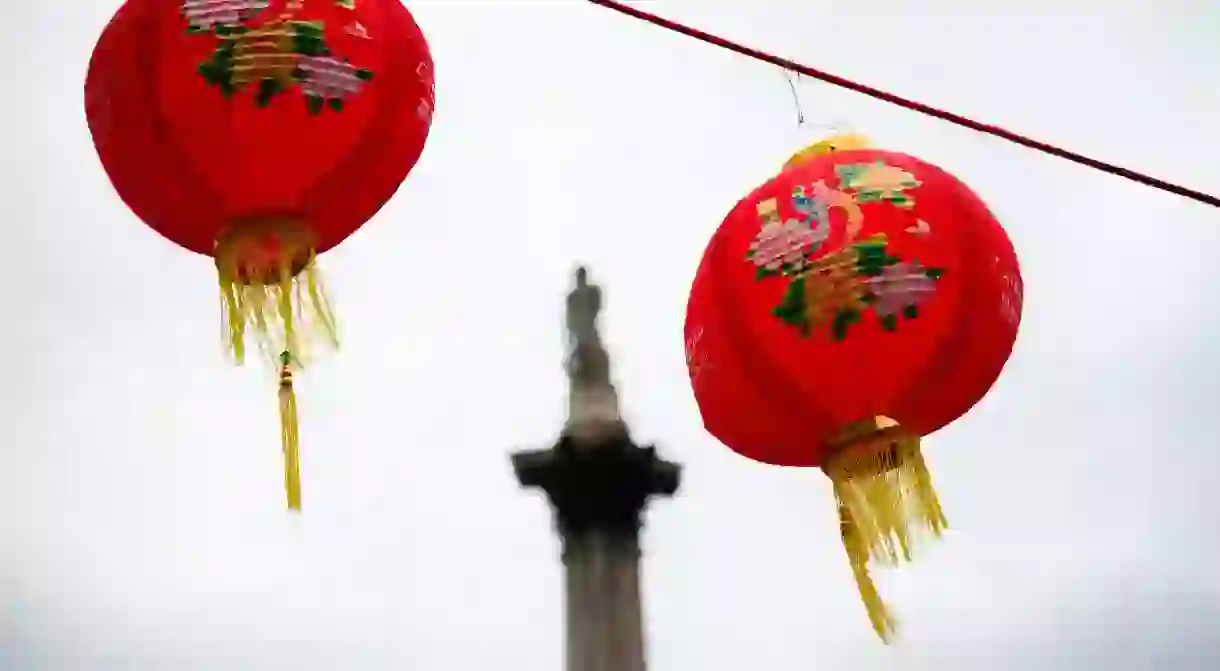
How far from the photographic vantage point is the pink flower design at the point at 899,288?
315 centimetres

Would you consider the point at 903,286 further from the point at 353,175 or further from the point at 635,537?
the point at 635,537

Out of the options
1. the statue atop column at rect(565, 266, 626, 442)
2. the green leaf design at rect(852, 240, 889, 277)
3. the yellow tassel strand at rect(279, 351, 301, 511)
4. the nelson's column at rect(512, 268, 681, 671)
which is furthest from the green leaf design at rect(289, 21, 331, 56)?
the statue atop column at rect(565, 266, 626, 442)

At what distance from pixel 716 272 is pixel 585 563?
24.4 ft

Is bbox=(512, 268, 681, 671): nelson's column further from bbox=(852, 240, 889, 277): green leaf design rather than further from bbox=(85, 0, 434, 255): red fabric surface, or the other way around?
bbox=(85, 0, 434, 255): red fabric surface

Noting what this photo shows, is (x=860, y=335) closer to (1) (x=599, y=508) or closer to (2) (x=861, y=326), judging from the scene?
(2) (x=861, y=326)

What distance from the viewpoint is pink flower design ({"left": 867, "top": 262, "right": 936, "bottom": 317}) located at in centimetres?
315

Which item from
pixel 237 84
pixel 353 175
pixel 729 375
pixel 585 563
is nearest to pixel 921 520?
pixel 729 375

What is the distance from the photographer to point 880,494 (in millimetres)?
3271

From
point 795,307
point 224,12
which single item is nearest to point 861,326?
point 795,307

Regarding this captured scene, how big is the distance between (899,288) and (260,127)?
135 cm

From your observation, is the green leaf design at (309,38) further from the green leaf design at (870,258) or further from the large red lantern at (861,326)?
the green leaf design at (870,258)

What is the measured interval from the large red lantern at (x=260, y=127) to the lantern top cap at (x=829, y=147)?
3.08 feet

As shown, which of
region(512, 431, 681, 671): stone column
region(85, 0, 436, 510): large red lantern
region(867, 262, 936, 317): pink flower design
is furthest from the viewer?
region(512, 431, 681, 671): stone column

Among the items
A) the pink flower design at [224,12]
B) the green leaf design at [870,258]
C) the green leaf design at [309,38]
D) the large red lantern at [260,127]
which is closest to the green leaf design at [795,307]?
the green leaf design at [870,258]
